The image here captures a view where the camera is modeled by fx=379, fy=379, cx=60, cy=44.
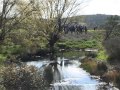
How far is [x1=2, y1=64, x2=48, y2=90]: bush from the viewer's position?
2245 cm

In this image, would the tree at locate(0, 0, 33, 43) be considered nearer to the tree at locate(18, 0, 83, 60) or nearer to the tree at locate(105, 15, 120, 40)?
the tree at locate(18, 0, 83, 60)

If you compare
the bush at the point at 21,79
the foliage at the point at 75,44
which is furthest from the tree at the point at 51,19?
the bush at the point at 21,79

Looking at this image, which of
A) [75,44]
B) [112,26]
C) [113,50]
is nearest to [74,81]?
[113,50]

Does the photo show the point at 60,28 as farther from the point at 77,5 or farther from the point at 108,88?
the point at 108,88

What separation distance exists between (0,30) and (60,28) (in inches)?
899

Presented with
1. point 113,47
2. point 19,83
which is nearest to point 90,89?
point 19,83

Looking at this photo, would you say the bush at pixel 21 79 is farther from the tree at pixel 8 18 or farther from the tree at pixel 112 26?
the tree at pixel 112 26

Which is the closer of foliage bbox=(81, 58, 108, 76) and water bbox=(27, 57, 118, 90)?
water bbox=(27, 57, 118, 90)

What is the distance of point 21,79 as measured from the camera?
22578 mm

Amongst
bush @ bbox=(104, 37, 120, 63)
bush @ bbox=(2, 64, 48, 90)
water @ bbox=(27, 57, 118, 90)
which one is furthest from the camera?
bush @ bbox=(104, 37, 120, 63)

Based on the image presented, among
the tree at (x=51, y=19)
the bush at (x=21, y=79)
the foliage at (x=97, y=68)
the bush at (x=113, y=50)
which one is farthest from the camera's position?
the tree at (x=51, y=19)


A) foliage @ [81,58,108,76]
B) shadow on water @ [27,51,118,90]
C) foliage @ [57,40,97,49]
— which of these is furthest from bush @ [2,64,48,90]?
foliage @ [57,40,97,49]

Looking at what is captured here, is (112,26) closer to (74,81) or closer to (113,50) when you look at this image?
(113,50)

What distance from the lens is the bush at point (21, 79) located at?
884 inches
